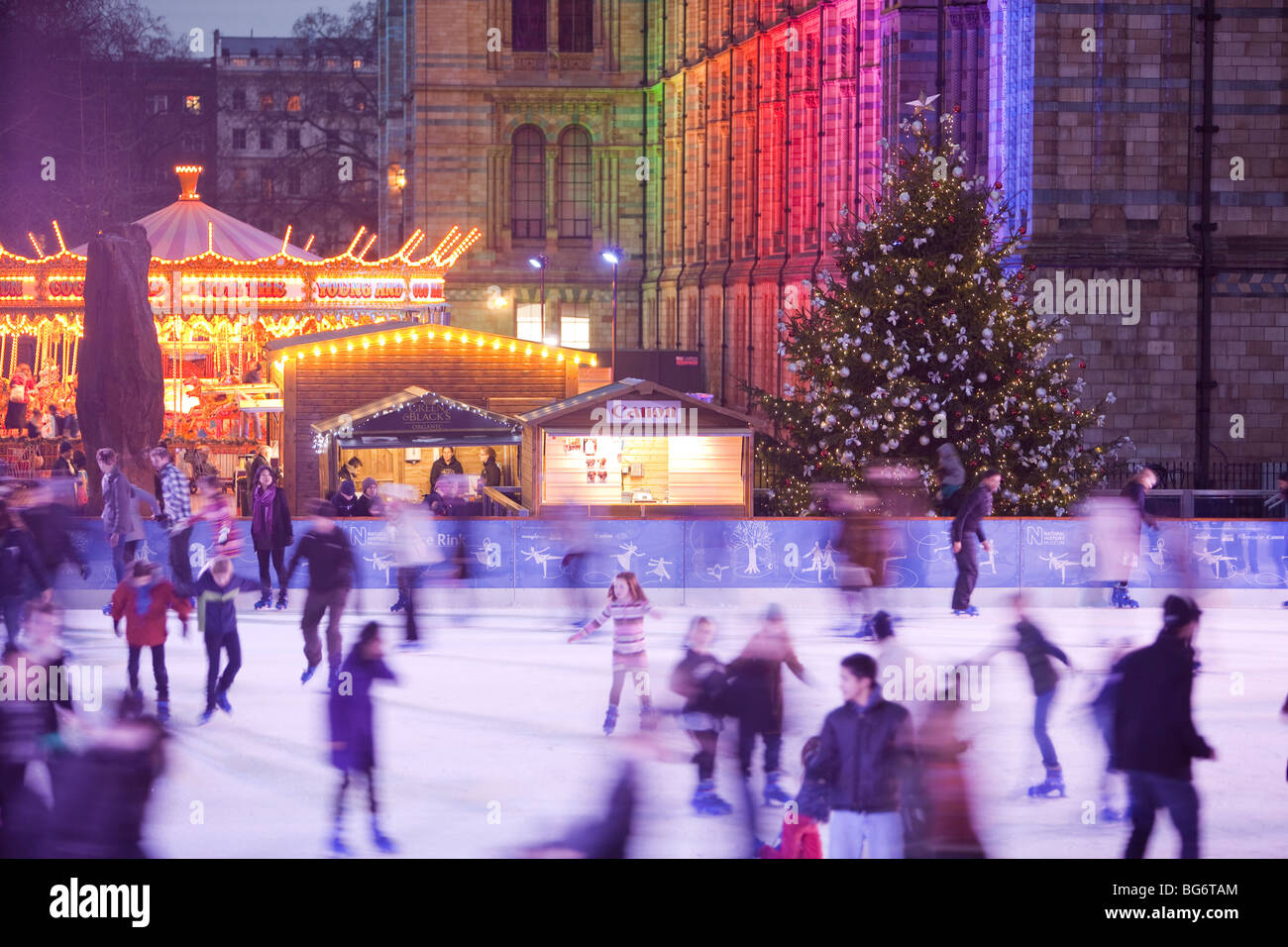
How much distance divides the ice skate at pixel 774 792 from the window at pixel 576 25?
147 feet

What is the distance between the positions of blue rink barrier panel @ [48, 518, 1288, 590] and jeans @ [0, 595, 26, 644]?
559cm

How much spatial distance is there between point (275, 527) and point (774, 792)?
9115 mm

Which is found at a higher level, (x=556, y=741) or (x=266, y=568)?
(x=266, y=568)

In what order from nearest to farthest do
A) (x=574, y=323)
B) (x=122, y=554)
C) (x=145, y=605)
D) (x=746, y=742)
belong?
(x=746, y=742) < (x=145, y=605) < (x=122, y=554) < (x=574, y=323)

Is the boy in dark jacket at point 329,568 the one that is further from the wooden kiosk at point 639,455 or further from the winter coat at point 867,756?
the wooden kiosk at point 639,455

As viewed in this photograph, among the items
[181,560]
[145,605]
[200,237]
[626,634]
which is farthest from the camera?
[200,237]

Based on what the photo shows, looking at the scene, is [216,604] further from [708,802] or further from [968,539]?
[968,539]

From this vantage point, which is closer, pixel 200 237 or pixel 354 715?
pixel 354 715

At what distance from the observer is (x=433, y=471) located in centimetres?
2658

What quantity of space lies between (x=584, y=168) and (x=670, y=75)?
4.40 metres

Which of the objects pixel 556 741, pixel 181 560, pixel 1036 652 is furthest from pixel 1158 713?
pixel 181 560

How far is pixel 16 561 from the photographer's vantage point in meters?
13.7

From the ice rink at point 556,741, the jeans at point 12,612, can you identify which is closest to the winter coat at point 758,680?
the ice rink at point 556,741
